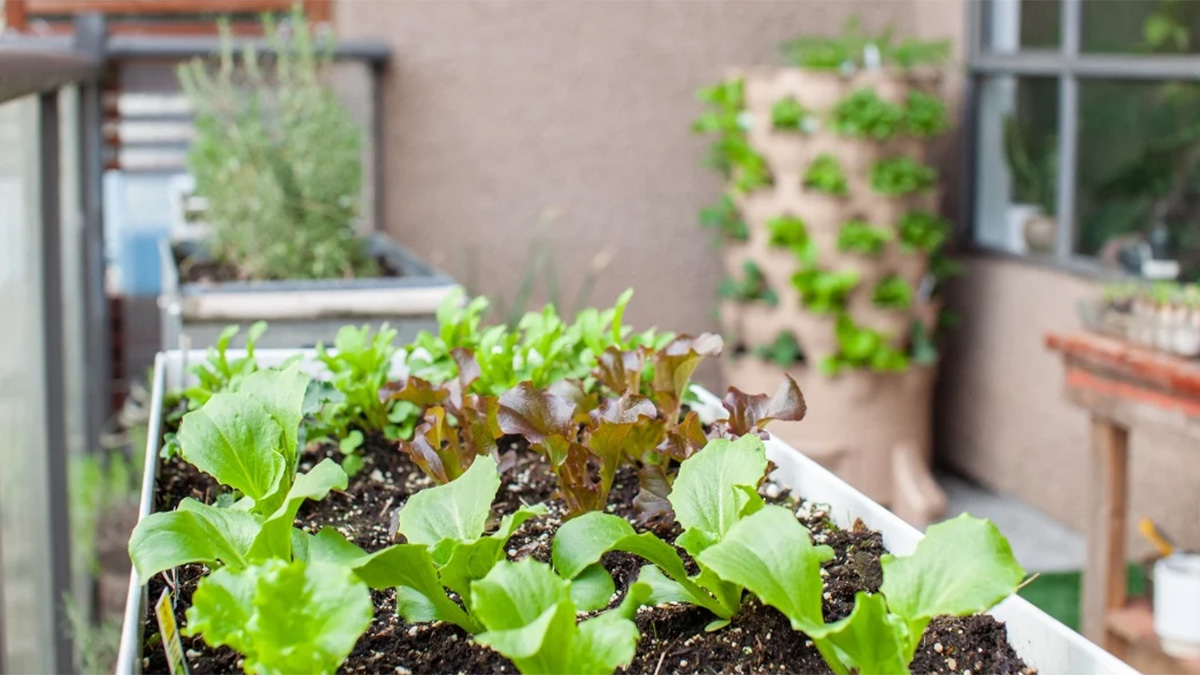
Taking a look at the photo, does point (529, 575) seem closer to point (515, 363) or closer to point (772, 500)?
point (772, 500)

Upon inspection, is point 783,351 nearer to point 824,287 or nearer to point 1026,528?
point 824,287

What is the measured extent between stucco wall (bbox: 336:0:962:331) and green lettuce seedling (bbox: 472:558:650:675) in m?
3.94

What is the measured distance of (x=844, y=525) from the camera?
1.24 metres

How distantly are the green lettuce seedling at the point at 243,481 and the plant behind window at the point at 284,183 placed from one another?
68.0 inches

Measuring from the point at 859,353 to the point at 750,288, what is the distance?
0.40 m

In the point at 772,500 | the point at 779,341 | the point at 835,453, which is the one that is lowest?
the point at 835,453

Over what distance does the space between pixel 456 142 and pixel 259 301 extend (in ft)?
7.44

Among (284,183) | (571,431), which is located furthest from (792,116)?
(571,431)

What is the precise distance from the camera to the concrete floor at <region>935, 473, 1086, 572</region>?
4.16 m

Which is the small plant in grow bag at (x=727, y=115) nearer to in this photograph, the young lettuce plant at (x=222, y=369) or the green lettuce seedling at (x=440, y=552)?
the young lettuce plant at (x=222, y=369)

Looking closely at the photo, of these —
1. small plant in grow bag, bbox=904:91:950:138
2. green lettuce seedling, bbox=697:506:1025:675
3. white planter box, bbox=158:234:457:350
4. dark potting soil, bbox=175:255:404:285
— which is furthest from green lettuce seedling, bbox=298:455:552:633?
small plant in grow bag, bbox=904:91:950:138

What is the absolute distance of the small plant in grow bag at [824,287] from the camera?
443 centimetres

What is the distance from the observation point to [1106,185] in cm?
413

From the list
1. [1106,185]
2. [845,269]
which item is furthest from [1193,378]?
[845,269]
